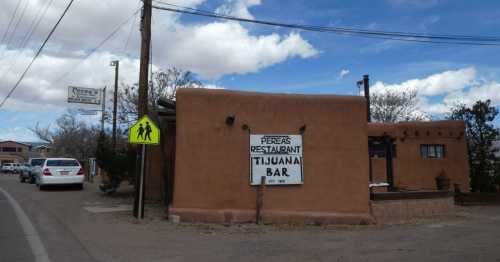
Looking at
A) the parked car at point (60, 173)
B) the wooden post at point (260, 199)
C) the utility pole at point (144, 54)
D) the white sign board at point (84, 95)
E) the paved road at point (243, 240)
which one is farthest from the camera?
the white sign board at point (84, 95)

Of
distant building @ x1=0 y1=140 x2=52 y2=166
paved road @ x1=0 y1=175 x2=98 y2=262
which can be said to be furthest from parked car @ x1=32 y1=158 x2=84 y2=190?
distant building @ x1=0 y1=140 x2=52 y2=166

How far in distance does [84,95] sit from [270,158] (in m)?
→ 26.5

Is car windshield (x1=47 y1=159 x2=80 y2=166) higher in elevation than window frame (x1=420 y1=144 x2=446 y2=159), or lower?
lower

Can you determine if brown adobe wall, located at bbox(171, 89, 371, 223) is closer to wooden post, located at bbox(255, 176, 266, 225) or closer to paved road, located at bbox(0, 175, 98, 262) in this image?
wooden post, located at bbox(255, 176, 266, 225)

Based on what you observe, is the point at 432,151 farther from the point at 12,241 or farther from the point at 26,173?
the point at 26,173

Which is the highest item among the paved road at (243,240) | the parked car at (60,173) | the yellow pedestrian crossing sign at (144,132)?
the yellow pedestrian crossing sign at (144,132)

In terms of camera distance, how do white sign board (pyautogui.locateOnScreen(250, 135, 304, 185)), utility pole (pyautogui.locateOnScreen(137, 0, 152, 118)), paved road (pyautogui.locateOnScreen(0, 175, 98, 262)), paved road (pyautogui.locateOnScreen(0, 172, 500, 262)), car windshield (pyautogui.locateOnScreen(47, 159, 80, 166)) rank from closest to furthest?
paved road (pyautogui.locateOnScreen(0, 175, 98, 262))
paved road (pyautogui.locateOnScreen(0, 172, 500, 262))
white sign board (pyautogui.locateOnScreen(250, 135, 304, 185))
utility pole (pyautogui.locateOnScreen(137, 0, 152, 118))
car windshield (pyautogui.locateOnScreen(47, 159, 80, 166))

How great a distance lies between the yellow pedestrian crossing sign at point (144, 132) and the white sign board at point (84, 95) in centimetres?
2474

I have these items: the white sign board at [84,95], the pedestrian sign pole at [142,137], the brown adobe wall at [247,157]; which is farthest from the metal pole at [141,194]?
the white sign board at [84,95]

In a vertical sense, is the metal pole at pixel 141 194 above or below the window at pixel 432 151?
below

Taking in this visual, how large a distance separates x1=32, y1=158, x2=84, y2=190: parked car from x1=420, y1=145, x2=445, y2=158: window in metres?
15.8

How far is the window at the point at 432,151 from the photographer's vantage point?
76.7 feet

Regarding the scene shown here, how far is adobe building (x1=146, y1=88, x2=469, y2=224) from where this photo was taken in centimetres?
1284

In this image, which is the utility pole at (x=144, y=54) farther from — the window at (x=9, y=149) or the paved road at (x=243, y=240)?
the window at (x=9, y=149)
